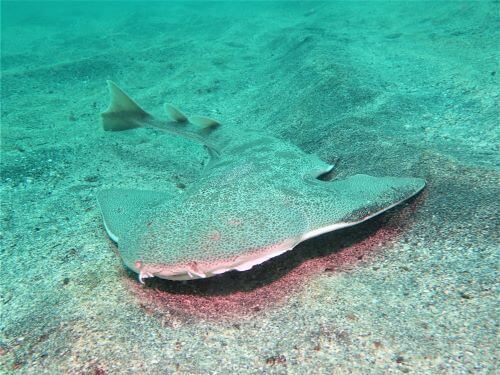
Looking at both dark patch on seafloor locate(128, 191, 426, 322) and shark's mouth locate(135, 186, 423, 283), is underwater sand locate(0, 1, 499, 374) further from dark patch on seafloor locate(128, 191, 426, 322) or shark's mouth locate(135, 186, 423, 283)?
shark's mouth locate(135, 186, 423, 283)

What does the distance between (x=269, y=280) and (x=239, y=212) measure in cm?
55

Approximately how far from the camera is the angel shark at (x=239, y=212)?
2014mm

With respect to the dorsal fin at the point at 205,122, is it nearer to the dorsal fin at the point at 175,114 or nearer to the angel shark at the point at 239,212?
the dorsal fin at the point at 175,114

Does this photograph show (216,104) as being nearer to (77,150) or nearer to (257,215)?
(77,150)

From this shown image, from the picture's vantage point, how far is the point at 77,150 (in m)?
4.78

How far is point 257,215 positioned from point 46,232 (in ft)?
6.67

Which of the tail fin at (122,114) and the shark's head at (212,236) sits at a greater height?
the shark's head at (212,236)

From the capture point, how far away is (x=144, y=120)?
16.4ft

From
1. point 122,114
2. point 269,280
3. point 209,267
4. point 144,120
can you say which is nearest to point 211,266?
point 209,267

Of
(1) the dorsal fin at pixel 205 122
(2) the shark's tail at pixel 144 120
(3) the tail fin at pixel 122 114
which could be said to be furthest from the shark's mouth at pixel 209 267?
(3) the tail fin at pixel 122 114

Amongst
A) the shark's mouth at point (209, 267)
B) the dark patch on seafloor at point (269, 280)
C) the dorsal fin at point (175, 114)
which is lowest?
the dark patch on seafloor at point (269, 280)

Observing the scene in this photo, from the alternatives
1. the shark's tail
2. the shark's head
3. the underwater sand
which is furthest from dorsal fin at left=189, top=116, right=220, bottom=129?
the shark's head

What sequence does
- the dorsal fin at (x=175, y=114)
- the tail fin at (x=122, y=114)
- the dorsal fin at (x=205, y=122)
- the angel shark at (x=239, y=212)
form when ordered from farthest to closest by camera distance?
the tail fin at (x=122, y=114) → the dorsal fin at (x=175, y=114) → the dorsal fin at (x=205, y=122) → the angel shark at (x=239, y=212)

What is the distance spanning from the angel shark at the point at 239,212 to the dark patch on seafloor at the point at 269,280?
0.28 meters
